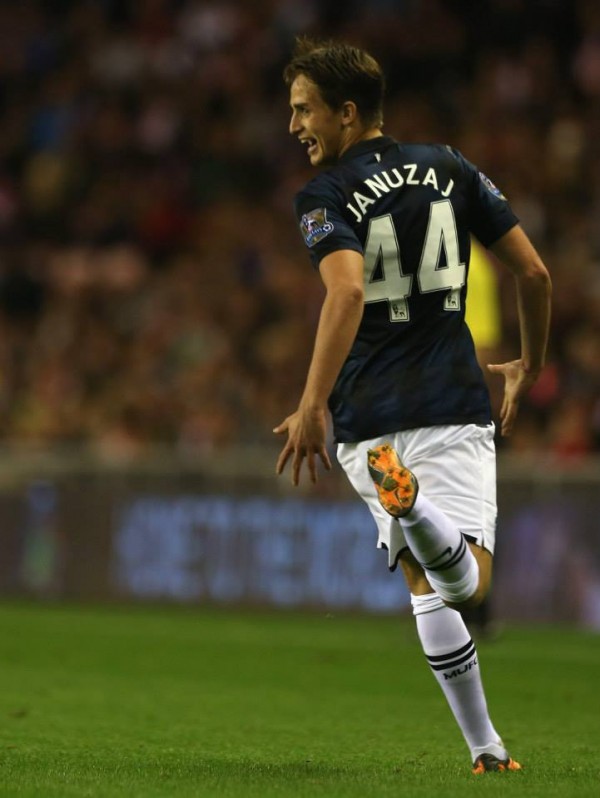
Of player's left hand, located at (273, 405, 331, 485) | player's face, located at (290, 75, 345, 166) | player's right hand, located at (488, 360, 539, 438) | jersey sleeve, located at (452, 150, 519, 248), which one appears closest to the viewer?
player's left hand, located at (273, 405, 331, 485)

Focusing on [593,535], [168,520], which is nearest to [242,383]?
[168,520]

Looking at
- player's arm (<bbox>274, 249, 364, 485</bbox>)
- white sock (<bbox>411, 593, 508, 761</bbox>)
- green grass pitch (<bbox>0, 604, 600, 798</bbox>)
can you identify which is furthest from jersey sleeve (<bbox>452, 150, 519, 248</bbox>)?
green grass pitch (<bbox>0, 604, 600, 798</bbox>)

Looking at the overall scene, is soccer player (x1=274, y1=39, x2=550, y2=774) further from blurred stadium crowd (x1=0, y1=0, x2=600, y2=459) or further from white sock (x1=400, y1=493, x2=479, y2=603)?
blurred stadium crowd (x1=0, y1=0, x2=600, y2=459)

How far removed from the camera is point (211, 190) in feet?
54.7

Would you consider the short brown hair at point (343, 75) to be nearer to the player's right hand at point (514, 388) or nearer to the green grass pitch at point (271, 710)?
the player's right hand at point (514, 388)

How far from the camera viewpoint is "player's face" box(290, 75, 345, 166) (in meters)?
4.82

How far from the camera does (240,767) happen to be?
4926mm

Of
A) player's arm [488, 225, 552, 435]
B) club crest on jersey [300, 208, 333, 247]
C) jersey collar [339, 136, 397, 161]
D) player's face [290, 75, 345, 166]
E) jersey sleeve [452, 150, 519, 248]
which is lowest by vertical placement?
player's arm [488, 225, 552, 435]

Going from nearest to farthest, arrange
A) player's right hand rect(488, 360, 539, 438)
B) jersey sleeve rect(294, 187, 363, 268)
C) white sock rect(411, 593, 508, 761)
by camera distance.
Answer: jersey sleeve rect(294, 187, 363, 268) < white sock rect(411, 593, 508, 761) < player's right hand rect(488, 360, 539, 438)

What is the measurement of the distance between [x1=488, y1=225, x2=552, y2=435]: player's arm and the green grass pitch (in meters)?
1.14

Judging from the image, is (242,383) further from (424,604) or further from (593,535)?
(424,604)

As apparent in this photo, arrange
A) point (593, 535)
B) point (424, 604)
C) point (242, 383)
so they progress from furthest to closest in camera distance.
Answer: point (242, 383)
point (593, 535)
point (424, 604)

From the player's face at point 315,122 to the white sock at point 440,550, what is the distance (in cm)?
110

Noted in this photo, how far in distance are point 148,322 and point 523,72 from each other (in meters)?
4.09
